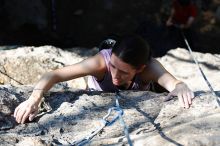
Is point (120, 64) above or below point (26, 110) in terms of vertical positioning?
above

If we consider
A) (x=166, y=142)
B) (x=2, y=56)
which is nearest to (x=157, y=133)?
(x=166, y=142)

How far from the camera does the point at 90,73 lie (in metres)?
2.54

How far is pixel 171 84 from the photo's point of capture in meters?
2.53

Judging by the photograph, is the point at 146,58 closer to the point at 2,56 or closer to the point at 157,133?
the point at 157,133

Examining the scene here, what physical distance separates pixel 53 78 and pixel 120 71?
350 mm

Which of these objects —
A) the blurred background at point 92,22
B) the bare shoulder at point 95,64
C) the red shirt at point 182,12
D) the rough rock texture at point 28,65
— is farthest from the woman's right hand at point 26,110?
the red shirt at point 182,12

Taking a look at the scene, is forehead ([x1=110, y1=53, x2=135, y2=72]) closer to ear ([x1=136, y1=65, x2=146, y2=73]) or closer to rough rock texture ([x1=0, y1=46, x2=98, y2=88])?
ear ([x1=136, y1=65, x2=146, y2=73])

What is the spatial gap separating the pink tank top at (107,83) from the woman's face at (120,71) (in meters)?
0.09

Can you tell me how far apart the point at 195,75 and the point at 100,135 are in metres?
2.31

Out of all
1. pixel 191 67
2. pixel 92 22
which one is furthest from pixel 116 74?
pixel 92 22

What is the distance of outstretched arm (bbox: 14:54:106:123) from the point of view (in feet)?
7.31

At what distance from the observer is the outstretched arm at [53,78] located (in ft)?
7.31

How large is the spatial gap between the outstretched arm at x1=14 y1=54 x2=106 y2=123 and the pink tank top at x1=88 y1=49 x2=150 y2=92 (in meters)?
0.03

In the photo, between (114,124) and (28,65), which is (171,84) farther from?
(28,65)
